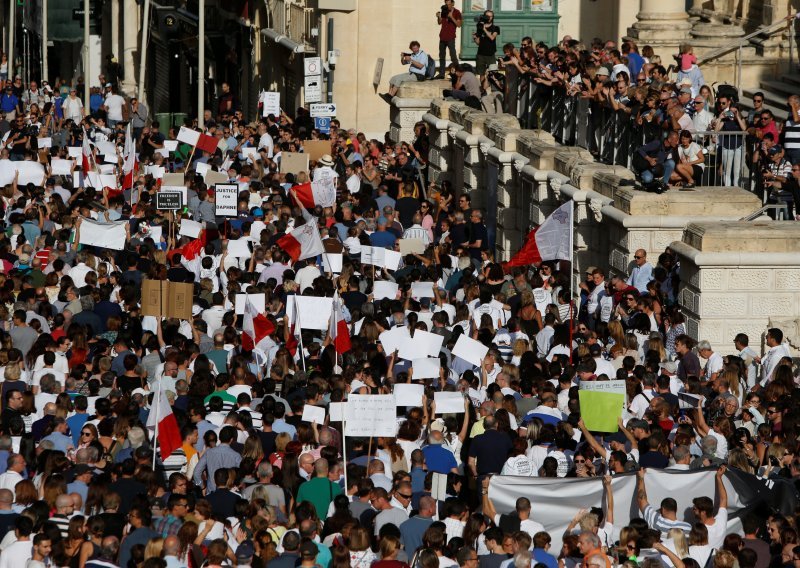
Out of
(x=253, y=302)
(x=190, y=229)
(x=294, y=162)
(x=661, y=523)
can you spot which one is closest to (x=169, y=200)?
(x=190, y=229)

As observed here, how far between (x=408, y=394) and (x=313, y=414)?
3.64ft

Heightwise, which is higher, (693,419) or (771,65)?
(771,65)

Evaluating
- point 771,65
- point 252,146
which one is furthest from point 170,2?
point 771,65

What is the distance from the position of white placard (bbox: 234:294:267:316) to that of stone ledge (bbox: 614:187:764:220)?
4.09 m

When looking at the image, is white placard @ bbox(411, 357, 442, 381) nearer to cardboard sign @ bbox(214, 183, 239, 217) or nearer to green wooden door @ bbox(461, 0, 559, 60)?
cardboard sign @ bbox(214, 183, 239, 217)

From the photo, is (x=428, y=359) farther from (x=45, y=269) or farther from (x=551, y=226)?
(x=45, y=269)

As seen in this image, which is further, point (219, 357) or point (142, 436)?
point (219, 357)

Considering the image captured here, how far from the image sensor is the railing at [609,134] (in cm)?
2275

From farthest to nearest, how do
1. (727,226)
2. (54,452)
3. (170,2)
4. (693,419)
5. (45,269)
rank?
1. (170,2)
2. (45,269)
3. (727,226)
4. (693,419)
5. (54,452)

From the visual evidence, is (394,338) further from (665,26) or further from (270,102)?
(270,102)

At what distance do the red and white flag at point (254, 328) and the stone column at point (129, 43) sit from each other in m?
34.3

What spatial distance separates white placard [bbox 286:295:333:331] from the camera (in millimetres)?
19141

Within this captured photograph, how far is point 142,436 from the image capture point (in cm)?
1609

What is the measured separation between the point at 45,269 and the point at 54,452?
28.5 ft
